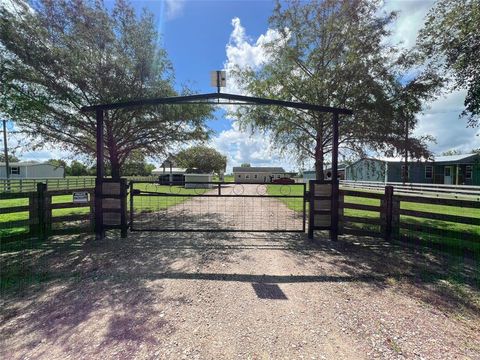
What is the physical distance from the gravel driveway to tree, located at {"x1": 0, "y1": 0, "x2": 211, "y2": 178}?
4.28 meters

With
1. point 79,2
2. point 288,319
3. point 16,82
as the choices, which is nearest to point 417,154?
point 288,319

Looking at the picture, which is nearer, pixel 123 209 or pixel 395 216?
pixel 395 216

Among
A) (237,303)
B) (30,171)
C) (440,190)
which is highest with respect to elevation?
(30,171)

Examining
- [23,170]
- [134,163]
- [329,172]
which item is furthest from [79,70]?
[23,170]

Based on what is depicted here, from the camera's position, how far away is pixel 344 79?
8.39 meters

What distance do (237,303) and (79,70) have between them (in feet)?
24.8

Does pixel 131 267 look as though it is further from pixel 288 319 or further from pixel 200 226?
pixel 200 226

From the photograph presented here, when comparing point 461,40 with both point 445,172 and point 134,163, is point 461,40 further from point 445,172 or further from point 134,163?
point 445,172

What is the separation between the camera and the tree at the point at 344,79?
8.37 meters

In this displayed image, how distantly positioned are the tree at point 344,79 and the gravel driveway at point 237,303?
470cm

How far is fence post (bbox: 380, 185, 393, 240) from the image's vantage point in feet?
20.3

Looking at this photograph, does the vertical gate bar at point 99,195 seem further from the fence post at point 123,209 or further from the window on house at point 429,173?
the window on house at point 429,173

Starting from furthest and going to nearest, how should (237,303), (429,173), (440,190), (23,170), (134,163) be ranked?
(23,170), (429,173), (440,190), (134,163), (237,303)

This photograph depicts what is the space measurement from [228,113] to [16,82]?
261 inches
